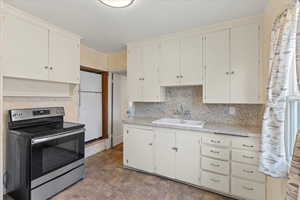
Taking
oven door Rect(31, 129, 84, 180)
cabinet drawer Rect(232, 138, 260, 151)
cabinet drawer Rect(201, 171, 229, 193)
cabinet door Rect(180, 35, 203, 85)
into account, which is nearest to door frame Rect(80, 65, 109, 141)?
oven door Rect(31, 129, 84, 180)

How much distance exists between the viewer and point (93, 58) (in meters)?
3.37

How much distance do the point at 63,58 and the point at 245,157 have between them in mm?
3067

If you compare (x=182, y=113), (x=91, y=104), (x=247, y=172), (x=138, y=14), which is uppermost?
(x=138, y=14)

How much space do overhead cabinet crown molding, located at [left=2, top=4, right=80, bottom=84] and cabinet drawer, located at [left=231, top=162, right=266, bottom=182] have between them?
113 inches

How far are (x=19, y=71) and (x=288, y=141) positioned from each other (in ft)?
9.82

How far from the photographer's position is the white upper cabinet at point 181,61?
95.3 inches

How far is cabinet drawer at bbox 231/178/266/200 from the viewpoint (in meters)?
1.82

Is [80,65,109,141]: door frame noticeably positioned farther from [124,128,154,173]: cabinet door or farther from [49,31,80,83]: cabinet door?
[124,128,154,173]: cabinet door

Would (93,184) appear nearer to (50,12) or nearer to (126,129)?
(126,129)

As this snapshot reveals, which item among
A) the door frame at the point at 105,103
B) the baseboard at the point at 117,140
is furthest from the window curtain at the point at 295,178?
the baseboard at the point at 117,140

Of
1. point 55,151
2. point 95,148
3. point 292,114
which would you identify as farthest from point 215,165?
A: point 95,148

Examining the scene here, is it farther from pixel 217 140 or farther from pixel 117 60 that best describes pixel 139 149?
pixel 117 60

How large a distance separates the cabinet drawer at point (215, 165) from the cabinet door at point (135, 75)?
157 cm

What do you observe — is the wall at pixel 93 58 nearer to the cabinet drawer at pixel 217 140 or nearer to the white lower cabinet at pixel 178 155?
the white lower cabinet at pixel 178 155
